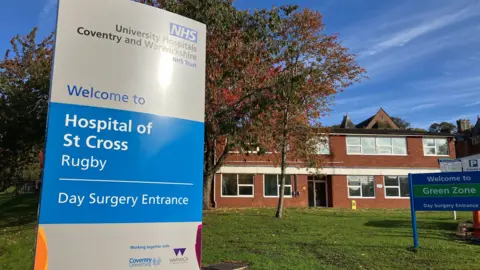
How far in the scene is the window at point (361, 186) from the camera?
32.2 meters

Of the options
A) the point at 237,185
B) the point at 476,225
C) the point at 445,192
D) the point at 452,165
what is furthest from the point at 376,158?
the point at 445,192

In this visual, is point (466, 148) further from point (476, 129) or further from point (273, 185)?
point (273, 185)

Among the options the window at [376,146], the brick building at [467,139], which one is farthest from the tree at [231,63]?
the brick building at [467,139]

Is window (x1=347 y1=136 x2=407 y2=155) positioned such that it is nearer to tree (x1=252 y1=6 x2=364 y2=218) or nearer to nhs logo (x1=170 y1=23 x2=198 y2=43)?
tree (x1=252 y1=6 x2=364 y2=218)

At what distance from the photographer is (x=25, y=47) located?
69.1 feet

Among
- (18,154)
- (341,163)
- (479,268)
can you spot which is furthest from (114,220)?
(341,163)

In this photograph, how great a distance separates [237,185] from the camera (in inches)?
1243

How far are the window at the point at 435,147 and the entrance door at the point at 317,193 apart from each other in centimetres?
911

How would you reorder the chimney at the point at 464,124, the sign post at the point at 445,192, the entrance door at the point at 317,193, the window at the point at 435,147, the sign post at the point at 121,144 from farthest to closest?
the chimney at the point at 464,124
the window at the point at 435,147
the entrance door at the point at 317,193
the sign post at the point at 445,192
the sign post at the point at 121,144

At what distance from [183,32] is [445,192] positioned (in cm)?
914

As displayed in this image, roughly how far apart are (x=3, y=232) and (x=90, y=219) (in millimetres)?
17226

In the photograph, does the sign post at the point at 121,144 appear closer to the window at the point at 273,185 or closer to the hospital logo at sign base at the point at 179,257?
the hospital logo at sign base at the point at 179,257

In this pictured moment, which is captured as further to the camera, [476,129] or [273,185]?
[476,129]

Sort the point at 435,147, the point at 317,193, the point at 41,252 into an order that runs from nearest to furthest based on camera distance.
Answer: the point at 41,252 → the point at 317,193 → the point at 435,147
